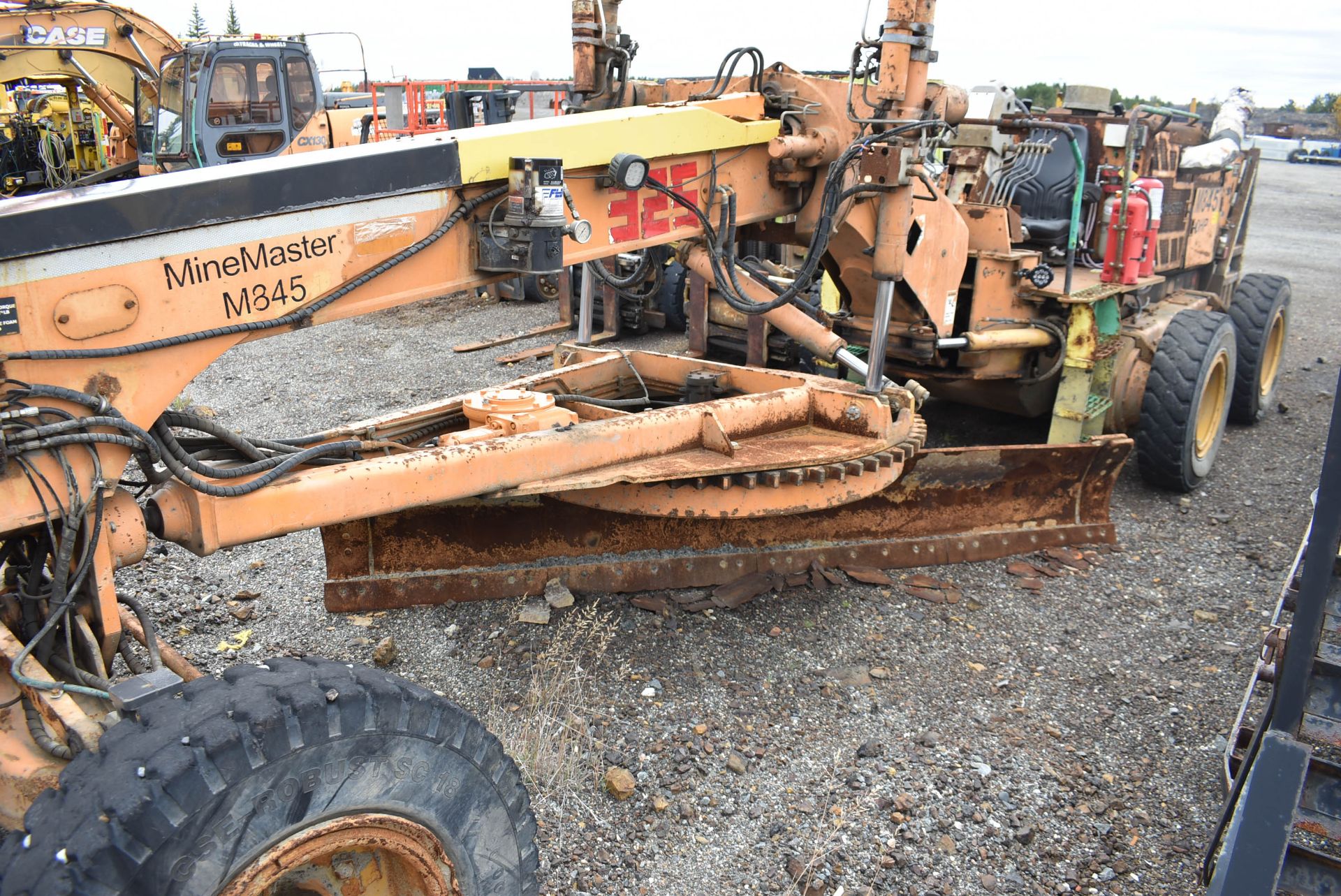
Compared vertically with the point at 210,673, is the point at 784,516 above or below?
above

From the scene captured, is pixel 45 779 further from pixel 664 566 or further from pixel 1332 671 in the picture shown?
pixel 1332 671

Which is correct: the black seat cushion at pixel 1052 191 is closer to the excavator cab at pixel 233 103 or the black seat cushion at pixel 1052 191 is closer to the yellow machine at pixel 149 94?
the yellow machine at pixel 149 94

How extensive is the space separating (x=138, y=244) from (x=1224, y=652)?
4.27m

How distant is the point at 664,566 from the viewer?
4.25 metres

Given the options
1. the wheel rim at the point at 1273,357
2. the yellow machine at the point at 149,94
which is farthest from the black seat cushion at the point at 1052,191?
the yellow machine at the point at 149,94

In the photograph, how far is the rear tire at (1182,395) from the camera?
548 centimetres

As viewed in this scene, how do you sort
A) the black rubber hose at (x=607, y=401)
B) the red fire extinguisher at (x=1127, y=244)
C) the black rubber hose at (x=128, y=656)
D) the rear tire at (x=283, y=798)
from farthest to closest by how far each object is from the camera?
the red fire extinguisher at (x=1127, y=244), the black rubber hose at (x=607, y=401), the black rubber hose at (x=128, y=656), the rear tire at (x=283, y=798)

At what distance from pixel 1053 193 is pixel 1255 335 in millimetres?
1618

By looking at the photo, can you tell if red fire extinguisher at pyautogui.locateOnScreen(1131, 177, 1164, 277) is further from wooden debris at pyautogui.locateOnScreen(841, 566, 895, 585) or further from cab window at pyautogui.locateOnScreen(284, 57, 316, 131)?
cab window at pyautogui.locateOnScreen(284, 57, 316, 131)

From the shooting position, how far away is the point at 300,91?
11461 mm

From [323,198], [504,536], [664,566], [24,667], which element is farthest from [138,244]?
[664,566]

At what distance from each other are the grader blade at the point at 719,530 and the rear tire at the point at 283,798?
1.41 meters

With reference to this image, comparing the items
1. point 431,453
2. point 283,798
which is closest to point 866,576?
point 431,453

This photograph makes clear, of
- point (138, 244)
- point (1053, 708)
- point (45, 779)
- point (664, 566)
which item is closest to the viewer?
point (45, 779)
